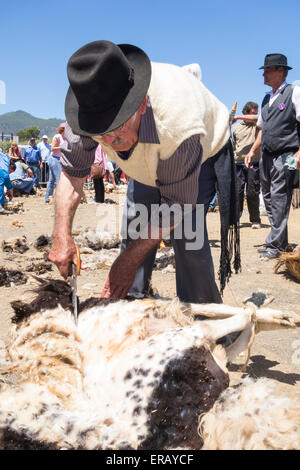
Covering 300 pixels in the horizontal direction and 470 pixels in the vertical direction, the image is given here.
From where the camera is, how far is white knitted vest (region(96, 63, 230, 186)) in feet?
8.03

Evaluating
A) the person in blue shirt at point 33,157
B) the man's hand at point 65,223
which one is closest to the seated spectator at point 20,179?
the person in blue shirt at point 33,157

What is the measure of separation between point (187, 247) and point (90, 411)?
4.39ft

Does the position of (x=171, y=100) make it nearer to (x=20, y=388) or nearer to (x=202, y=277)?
(x=202, y=277)

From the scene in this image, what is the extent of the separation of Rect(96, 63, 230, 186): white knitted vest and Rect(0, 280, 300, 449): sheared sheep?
818 millimetres

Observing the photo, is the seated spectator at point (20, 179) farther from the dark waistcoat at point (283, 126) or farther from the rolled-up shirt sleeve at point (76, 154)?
the rolled-up shirt sleeve at point (76, 154)

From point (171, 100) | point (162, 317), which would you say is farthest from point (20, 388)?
point (171, 100)

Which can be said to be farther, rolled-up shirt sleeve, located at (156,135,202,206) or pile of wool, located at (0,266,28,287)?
pile of wool, located at (0,266,28,287)

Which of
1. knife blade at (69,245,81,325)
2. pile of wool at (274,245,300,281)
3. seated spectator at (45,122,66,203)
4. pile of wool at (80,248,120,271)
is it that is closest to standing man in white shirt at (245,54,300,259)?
pile of wool at (274,245,300,281)

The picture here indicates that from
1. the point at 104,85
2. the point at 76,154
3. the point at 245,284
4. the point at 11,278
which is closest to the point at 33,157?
the point at 11,278

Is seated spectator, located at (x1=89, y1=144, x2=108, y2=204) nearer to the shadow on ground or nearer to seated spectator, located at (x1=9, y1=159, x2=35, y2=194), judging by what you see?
seated spectator, located at (x1=9, y1=159, x2=35, y2=194)

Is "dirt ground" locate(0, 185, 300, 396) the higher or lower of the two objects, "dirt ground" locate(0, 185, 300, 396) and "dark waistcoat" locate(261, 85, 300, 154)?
the lower

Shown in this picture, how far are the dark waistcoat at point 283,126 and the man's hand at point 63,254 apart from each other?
4120 millimetres

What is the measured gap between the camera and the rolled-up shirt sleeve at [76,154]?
9.26ft

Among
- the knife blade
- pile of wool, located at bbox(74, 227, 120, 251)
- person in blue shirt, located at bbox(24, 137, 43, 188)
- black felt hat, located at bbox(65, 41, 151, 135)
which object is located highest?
person in blue shirt, located at bbox(24, 137, 43, 188)
